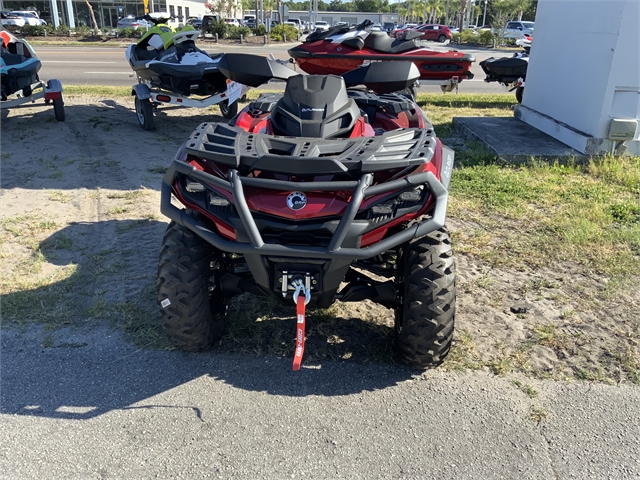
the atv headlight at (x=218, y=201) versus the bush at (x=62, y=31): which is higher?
the atv headlight at (x=218, y=201)

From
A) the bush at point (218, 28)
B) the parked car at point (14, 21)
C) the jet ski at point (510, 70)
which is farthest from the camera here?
the parked car at point (14, 21)

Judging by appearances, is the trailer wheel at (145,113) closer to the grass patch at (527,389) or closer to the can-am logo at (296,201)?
the can-am logo at (296,201)

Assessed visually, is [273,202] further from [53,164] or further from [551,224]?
[53,164]

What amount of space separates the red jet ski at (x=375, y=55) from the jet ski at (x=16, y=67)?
14.4 feet

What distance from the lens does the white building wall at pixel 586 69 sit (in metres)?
6.60

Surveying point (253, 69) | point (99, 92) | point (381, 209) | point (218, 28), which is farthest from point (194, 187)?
point (218, 28)

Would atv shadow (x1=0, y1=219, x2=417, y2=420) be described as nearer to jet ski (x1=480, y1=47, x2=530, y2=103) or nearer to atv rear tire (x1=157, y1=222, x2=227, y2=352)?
atv rear tire (x1=157, y1=222, x2=227, y2=352)

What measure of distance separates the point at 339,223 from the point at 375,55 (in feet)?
24.8

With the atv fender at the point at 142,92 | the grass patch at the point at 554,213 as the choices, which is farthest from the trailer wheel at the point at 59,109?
the grass patch at the point at 554,213

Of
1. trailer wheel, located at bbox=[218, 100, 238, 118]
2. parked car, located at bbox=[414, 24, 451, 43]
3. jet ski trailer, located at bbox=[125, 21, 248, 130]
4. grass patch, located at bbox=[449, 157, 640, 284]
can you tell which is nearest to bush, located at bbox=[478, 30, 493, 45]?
parked car, located at bbox=[414, 24, 451, 43]

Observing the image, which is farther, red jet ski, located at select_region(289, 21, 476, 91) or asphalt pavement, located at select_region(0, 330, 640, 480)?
red jet ski, located at select_region(289, 21, 476, 91)

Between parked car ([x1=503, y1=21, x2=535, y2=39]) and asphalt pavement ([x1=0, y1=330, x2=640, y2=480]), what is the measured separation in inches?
1575

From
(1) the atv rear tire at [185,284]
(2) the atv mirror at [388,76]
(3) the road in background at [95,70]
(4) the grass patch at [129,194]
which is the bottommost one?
(3) the road in background at [95,70]

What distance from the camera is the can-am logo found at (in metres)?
2.63
